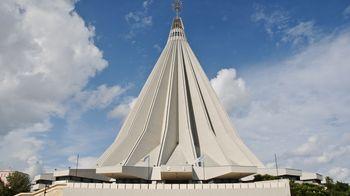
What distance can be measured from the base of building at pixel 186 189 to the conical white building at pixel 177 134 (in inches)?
345

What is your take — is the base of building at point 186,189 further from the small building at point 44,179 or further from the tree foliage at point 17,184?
the small building at point 44,179

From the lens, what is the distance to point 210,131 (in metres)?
45.0

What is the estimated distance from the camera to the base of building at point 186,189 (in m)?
26.3

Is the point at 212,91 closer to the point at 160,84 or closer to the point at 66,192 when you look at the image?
the point at 160,84

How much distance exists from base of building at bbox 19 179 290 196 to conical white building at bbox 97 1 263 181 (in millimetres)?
8768

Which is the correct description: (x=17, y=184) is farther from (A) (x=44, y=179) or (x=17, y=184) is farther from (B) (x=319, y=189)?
(B) (x=319, y=189)

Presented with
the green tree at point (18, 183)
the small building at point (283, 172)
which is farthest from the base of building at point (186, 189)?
the green tree at point (18, 183)

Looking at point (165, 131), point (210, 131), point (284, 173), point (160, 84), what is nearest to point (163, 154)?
point (165, 131)

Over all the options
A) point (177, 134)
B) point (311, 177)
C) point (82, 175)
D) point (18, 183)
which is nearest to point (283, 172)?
point (311, 177)

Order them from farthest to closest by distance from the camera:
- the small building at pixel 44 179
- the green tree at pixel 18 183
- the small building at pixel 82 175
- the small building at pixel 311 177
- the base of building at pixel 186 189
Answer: the small building at pixel 44 179 < the small building at pixel 311 177 < the small building at pixel 82 175 < the green tree at pixel 18 183 < the base of building at pixel 186 189

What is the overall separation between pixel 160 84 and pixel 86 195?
81.5ft

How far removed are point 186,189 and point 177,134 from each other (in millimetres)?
19544

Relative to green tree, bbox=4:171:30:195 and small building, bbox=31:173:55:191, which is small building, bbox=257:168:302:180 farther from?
small building, bbox=31:173:55:191

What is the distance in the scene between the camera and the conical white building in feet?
124
